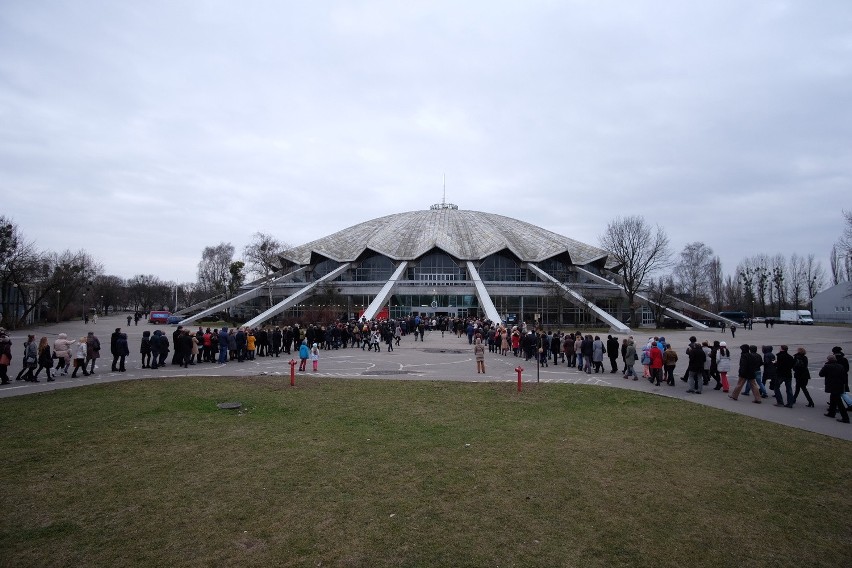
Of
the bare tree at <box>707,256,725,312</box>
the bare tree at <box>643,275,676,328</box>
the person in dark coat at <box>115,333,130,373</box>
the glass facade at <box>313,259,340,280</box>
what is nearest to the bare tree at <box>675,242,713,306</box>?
the bare tree at <box>707,256,725,312</box>

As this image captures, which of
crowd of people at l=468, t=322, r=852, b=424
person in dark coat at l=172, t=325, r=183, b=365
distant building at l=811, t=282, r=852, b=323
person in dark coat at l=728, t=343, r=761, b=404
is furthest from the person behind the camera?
distant building at l=811, t=282, r=852, b=323

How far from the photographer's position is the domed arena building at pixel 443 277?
4900 cm

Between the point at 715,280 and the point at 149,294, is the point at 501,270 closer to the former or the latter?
the point at 715,280

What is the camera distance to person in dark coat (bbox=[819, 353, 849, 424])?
34.1 ft

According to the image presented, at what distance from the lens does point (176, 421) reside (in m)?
9.62

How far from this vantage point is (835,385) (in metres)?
10.6

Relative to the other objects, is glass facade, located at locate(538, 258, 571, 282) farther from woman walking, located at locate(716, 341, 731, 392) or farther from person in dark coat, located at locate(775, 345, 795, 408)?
person in dark coat, located at locate(775, 345, 795, 408)

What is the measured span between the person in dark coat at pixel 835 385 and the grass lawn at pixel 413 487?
205cm

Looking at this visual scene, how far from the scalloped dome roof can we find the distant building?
3513cm

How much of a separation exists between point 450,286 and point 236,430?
147 ft

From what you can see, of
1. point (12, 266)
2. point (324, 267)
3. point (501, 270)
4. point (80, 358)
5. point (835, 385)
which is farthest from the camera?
point (324, 267)

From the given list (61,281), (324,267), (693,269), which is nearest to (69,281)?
(61,281)

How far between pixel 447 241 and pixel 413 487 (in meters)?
52.1

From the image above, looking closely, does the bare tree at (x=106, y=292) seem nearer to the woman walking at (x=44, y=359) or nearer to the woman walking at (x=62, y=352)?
the woman walking at (x=62, y=352)
